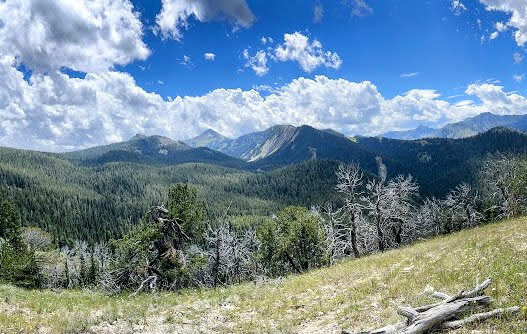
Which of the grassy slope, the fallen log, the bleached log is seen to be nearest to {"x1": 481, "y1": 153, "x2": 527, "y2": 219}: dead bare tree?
the grassy slope

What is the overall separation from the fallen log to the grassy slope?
814mm

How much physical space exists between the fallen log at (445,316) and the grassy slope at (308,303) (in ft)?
2.67

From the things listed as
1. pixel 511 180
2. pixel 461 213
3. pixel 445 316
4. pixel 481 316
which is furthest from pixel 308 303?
pixel 461 213

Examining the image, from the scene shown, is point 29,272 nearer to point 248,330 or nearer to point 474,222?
point 248,330

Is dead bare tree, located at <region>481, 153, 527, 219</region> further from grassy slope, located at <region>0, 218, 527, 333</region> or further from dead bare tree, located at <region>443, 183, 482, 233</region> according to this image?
grassy slope, located at <region>0, 218, 527, 333</region>

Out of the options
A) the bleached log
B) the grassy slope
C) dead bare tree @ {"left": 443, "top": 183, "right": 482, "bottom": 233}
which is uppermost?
the bleached log

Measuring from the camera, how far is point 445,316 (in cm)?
988

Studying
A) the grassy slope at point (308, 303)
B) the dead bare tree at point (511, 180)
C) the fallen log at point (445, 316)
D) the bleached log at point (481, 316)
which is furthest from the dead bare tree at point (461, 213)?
the bleached log at point (481, 316)

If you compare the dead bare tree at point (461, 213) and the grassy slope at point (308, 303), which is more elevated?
the grassy slope at point (308, 303)

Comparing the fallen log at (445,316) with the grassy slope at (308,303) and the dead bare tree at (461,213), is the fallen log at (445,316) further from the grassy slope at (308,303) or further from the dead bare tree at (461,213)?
the dead bare tree at (461,213)

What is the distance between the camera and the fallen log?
31.4ft

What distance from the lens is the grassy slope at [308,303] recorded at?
13727 millimetres

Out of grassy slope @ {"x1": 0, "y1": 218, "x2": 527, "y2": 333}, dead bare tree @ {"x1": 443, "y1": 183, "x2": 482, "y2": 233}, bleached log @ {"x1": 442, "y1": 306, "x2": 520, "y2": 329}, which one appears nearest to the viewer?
bleached log @ {"x1": 442, "y1": 306, "x2": 520, "y2": 329}

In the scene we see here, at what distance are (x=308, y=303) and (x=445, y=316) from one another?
8.58 m
